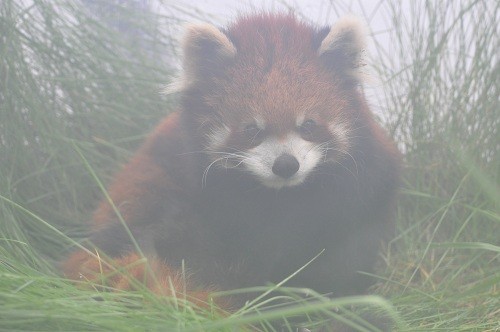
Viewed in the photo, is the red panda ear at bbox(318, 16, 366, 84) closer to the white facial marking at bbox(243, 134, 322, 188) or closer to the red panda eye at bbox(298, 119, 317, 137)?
the red panda eye at bbox(298, 119, 317, 137)

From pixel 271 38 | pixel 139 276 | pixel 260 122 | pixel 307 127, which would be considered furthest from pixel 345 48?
pixel 139 276

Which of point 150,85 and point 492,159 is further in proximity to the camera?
point 150,85

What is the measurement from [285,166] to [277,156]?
0.19 feet

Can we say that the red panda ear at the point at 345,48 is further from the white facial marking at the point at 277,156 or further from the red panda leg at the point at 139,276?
the red panda leg at the point at 139,276

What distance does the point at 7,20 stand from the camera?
11.5 ft

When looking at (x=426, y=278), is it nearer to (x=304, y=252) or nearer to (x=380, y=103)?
(x=304, y=252)

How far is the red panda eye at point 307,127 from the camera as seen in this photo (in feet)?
8.01

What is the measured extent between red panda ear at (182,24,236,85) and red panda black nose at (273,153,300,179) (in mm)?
489

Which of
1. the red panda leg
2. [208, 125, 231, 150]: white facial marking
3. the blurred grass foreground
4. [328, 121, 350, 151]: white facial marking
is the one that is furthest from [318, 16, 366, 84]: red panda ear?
the red panda leg

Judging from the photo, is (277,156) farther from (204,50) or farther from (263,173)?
(204,50)

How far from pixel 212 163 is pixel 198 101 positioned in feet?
0.85

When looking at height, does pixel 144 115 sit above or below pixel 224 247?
above

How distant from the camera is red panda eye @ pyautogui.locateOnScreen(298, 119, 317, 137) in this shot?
2.44m

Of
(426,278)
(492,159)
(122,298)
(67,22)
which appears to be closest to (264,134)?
(122,298)
